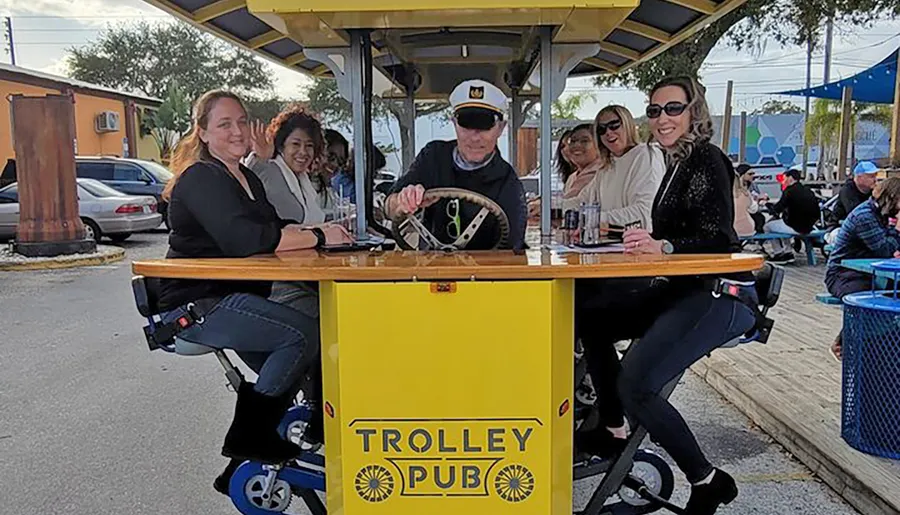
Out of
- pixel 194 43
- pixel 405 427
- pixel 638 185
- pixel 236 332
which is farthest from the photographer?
pixel 194 43

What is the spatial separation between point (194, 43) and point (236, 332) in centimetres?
4256

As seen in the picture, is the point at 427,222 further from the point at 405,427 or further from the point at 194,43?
the point at 194,43

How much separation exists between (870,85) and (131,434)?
14238 mm

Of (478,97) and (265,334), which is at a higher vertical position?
(478,97)

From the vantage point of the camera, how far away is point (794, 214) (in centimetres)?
1067

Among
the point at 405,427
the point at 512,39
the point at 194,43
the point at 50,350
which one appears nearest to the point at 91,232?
the point at 50,350

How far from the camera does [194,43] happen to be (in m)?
41.8

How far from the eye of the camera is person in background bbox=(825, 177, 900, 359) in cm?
522

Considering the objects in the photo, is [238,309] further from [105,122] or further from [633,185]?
[105,122]

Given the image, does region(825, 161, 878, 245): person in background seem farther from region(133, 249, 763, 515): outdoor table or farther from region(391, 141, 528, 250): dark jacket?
region(133, 249, 763, 515): outdoor table

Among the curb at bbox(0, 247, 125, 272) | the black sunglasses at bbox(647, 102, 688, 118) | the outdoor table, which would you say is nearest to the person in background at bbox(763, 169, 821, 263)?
the black sunglasses at bbox(647, 102, 688, 118)

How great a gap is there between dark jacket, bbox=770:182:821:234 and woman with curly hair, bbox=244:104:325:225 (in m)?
8.05

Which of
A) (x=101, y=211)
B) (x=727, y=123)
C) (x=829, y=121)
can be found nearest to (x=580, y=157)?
(x=727, y=123)

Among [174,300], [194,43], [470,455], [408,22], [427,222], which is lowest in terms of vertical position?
[470,455]
